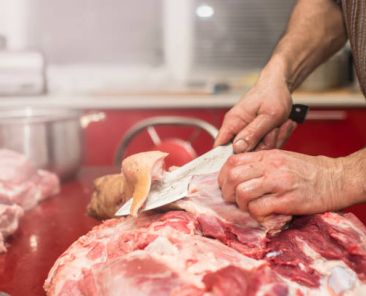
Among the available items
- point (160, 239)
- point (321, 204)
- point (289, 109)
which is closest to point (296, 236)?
point (321, 204)

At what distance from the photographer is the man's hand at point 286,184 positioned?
1.02 m

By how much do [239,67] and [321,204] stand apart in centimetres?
300

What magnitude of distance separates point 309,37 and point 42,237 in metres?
0.98

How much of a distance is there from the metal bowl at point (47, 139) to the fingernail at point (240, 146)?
26.9 inches

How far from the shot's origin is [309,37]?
68.9 inches

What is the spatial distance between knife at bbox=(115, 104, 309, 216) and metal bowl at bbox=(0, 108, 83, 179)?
640mm

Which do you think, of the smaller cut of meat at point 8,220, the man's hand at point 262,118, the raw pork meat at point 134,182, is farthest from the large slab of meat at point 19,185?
the man's hand at point 262,118

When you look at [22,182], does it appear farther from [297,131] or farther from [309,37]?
[297,131]

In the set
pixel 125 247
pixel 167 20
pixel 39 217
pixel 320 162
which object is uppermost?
pixel 167 20

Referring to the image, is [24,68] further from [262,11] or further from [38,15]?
[262,11]

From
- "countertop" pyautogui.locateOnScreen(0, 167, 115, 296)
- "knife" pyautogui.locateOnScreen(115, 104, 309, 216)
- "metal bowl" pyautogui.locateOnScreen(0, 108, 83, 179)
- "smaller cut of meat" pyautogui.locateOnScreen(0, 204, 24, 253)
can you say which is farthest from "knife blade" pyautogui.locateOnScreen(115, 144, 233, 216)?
"metal bowl" pyautogui.locateOnScreen(0, 108, 83, 179)

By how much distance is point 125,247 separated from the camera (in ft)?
3.25

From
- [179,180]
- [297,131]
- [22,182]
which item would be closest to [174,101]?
[297,131]

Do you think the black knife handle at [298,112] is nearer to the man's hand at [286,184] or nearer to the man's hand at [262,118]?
the man's hand at [262,118]
